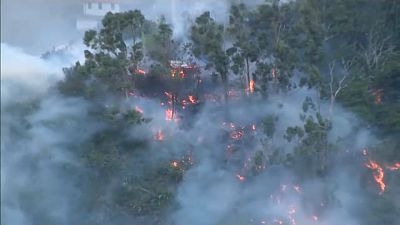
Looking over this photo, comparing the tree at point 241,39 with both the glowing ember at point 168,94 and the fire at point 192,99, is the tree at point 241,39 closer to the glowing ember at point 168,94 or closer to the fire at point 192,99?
the fire at point 192,99

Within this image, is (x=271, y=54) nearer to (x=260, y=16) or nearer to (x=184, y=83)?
(x=260, y=16)

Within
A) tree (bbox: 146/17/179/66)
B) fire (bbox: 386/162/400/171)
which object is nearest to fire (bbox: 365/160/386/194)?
fire (bbox: 386/162/400/171)

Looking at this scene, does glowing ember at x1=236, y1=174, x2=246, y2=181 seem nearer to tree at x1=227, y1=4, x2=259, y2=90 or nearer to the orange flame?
the orange flame

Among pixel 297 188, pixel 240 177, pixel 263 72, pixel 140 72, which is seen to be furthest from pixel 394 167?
pixel 140 72

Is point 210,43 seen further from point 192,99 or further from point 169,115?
point 169,115

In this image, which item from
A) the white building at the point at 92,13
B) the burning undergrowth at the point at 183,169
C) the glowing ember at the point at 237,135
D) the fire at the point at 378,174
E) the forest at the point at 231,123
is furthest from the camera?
the white building at the point at 92,13

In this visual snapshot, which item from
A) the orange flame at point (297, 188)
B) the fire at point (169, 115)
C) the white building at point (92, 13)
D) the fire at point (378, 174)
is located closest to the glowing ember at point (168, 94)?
the fire at point (169, 115)
